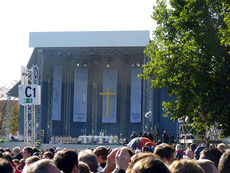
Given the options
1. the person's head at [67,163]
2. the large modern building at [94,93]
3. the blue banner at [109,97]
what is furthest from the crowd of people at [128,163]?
the blue banner at [109,97]

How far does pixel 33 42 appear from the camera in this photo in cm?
3403

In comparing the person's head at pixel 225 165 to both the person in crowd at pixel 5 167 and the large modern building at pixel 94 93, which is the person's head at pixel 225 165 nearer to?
the person in crowd at pixel 5 167

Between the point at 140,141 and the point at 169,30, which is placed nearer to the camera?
the point at 140,141

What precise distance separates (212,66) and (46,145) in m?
15.7

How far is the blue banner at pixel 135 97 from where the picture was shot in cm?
3775

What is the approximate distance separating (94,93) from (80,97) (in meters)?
1.34

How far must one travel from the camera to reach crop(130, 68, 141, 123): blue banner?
1486 inches

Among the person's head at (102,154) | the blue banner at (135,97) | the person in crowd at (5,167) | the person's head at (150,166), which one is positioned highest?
the blue banner at (135,97)

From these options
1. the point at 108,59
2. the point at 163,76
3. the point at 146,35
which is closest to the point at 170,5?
the point at 163,76

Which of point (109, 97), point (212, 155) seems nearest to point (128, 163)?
point (212, 155)

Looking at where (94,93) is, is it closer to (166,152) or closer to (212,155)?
(166,152)

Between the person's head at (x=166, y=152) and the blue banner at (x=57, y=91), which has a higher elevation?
the blue banner at (x=57, y=91)

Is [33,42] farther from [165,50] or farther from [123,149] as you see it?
[123,149]

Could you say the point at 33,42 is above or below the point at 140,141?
above
